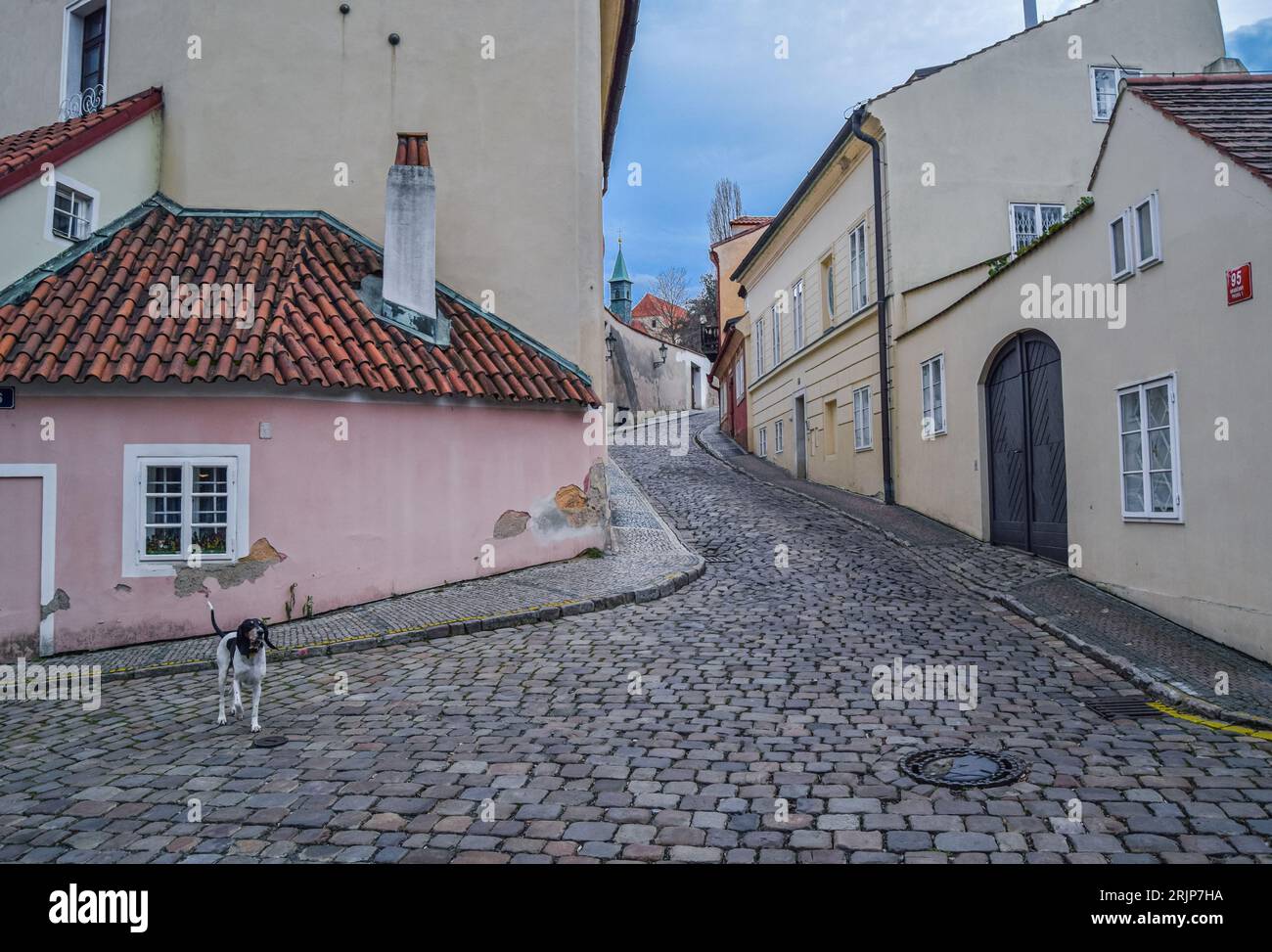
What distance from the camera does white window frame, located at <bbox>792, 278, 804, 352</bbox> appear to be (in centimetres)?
2381

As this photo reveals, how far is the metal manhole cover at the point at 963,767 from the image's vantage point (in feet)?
16.6

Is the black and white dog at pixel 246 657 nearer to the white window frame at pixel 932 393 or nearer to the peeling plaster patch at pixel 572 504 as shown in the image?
the peeling plaster patch at pixel 572 504

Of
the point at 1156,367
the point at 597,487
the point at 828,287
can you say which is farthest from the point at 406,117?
the point at 828,287

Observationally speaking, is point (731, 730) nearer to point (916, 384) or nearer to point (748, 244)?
point (916, 384)

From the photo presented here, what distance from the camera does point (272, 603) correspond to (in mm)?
10328

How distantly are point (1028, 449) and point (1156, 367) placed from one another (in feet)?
11.4

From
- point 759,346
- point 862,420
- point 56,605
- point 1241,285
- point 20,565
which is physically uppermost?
point 759,346

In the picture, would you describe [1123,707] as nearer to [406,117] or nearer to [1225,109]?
[1225,109]

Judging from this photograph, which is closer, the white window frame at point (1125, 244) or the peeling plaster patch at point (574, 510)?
the white window frame at point (1125, 244)

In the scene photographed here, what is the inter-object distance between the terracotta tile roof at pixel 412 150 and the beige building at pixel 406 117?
2.36 ft

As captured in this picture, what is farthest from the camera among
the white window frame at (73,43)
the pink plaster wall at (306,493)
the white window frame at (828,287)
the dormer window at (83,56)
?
the white window frame at (828,287)

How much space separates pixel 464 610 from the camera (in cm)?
1027

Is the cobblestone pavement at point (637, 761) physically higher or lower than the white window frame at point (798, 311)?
lower

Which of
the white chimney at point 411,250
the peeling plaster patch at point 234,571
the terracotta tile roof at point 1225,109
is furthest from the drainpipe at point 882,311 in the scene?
the peeling plaster patch at point 234,571
